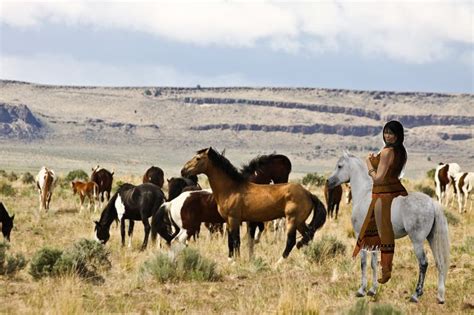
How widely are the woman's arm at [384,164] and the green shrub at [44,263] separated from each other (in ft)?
16.9

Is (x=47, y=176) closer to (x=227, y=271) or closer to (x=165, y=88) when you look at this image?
(x=227, y=271)

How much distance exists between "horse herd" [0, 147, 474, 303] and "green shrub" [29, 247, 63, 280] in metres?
2.80

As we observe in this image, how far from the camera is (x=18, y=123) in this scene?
14738 centimetres

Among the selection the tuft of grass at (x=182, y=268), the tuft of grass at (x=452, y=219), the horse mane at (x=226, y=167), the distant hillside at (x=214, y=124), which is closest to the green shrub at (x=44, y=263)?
the tuft of grass at (x=182, y=268)

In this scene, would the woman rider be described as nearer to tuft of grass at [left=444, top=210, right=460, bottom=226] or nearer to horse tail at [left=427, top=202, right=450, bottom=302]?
horse tail at [left=427, top=202, right=450, bottom=302]

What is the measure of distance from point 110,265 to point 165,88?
594 ft

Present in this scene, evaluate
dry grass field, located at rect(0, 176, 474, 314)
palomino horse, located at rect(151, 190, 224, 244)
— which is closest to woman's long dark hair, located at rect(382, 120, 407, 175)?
A: dry grass field, located at rect(0, 176, 474, 314)

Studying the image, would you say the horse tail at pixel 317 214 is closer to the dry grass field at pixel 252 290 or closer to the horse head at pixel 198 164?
the dry grass field at pixel 252 290

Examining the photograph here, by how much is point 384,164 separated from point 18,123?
14436cm

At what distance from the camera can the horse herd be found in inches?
378

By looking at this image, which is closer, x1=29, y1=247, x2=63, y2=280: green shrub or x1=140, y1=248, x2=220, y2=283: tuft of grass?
x1=140, y1=248, x2=220, y2=283: tuft of grass

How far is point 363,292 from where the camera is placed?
33.1 ft

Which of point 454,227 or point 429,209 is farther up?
point 429,209

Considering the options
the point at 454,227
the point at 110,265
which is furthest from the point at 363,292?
the point at 454,227
